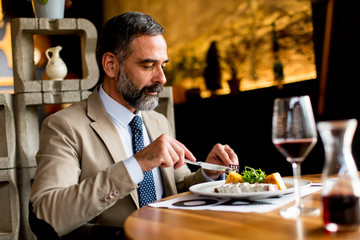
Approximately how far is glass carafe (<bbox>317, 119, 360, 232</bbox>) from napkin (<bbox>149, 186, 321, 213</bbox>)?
0.25m

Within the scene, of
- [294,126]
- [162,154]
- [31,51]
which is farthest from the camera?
[31,51]

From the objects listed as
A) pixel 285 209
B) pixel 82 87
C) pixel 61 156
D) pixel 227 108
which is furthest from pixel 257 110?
pixel 285 209

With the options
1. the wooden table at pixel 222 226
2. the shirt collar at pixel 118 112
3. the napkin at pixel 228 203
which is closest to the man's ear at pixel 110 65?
the shirt collar at pixel 118 112

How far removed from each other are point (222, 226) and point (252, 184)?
0.34 metres

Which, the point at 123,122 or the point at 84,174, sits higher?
the point at 123,122

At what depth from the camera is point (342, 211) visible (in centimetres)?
77

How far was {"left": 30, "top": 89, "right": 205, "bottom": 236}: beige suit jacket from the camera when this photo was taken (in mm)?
1283

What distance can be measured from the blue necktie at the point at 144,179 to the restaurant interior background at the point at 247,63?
4.22 ft

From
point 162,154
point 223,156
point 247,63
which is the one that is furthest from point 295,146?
point 247,63

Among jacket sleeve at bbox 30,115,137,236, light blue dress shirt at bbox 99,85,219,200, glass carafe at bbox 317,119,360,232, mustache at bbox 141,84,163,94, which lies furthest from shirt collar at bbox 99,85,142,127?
glass carafe at bbox 317,119,360,232

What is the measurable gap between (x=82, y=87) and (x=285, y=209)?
78.1 inches

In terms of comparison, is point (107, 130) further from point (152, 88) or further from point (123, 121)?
point (152, 88)

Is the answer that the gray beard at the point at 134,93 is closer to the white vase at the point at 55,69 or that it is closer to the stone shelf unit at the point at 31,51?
the stone shelf unit at the point at 31,51

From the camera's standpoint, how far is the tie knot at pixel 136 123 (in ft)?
5.81
